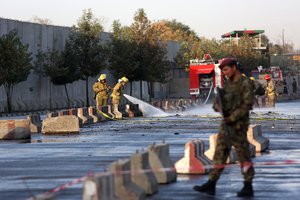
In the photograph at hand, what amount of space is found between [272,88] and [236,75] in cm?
4004

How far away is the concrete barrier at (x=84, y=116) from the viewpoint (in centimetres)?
3509

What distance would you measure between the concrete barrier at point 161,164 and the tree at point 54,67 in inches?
1943

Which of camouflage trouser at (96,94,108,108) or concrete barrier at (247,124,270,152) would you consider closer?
concrete barrier at (247,124,270,152)

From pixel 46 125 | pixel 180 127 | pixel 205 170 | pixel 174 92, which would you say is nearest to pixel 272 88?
pixel 180 127

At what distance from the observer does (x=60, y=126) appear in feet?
94.4

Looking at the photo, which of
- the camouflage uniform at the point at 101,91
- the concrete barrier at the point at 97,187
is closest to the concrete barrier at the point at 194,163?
the concrete barrier at the point at 97,187

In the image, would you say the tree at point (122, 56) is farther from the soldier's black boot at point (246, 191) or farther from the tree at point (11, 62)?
the soldier's black boot at point (246, 191)

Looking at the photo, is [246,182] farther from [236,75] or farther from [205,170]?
[205,170]

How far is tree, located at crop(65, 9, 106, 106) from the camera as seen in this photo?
224 feet

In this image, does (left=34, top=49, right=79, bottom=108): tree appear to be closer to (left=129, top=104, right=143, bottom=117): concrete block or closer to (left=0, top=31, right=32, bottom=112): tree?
(left=0, top=31, right=32, bottom=112): tree

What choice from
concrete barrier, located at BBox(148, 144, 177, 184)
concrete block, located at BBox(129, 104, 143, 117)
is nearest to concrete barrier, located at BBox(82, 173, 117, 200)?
concrete barrier, located at BBox(148, 144, 177, 184)

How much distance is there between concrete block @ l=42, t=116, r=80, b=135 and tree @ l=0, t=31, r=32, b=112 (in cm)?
2666

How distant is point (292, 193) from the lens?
12703 mm

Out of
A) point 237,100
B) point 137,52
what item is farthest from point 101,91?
point 137,52
